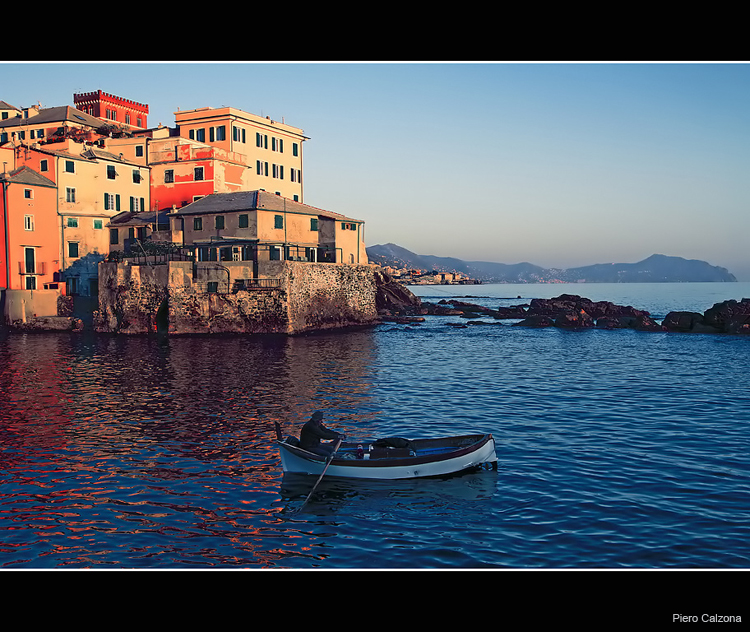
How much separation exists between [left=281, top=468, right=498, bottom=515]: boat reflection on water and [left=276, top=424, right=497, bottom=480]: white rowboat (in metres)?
0.22

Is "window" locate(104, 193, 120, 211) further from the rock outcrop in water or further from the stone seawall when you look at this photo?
the rock outcrop in water

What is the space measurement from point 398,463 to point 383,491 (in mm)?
974

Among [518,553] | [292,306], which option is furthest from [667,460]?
[292,306]

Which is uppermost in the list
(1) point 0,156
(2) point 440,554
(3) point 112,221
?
(1) point 0,156

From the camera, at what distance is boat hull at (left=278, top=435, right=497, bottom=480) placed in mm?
20062

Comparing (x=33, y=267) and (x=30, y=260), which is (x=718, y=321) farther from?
(x=30, y=260)

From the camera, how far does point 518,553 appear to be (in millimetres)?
14898

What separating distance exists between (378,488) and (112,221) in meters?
62.6

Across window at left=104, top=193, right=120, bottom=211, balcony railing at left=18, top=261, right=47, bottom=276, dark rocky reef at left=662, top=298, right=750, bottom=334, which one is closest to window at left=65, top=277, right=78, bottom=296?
balcony railing at left=18, top=261, right=47, bottom=276

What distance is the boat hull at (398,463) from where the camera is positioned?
65.8 feet

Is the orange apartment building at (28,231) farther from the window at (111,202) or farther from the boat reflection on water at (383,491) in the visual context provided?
the boat reflection on water at (383,491)

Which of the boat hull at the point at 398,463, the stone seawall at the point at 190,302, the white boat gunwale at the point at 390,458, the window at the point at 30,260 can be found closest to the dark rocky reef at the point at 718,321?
the stone seawall at the point at 190,302
